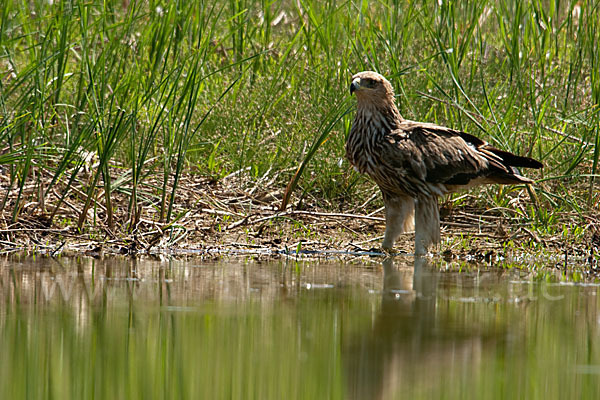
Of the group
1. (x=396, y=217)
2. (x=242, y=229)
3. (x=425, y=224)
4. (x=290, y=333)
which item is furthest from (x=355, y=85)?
(x=290, y=333)

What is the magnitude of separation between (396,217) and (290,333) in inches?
114

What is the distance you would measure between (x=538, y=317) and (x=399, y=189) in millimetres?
2327

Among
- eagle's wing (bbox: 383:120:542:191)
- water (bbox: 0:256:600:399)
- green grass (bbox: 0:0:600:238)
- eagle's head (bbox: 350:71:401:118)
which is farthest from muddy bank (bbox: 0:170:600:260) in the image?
eagle's head (bbox: 350:71:401:118)

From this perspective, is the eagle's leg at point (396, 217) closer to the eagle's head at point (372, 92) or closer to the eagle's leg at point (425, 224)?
the eagle's leg at point (425, 224)

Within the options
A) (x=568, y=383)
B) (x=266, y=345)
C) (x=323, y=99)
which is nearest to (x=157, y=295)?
→ (x=266, y=345)

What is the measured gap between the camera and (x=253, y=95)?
26.7 feet

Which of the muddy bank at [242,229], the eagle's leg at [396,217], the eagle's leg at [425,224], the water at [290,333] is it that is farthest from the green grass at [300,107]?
the water at [290,333]

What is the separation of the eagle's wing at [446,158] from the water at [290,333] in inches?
41.2

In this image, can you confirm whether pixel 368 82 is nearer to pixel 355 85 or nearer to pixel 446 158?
pixel 355 85

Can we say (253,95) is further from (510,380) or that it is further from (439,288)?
(510,380)

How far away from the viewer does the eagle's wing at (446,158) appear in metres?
6.34

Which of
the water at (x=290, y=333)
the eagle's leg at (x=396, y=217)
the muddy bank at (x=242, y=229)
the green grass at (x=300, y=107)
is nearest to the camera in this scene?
the water at (x=290, y=333)

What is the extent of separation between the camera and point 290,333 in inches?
148

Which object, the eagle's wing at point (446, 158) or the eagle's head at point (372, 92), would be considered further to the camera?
the eagle's head at point (372, 92)
